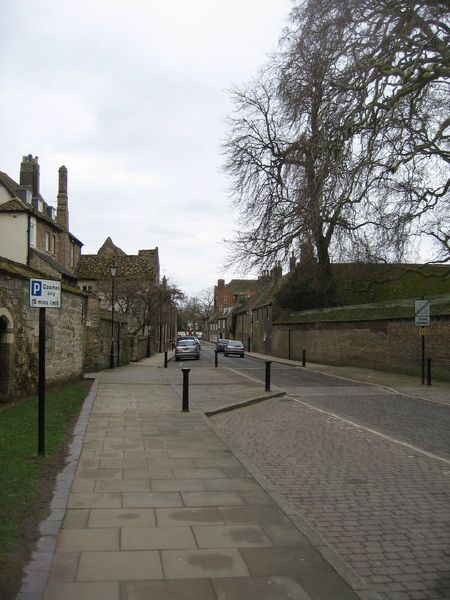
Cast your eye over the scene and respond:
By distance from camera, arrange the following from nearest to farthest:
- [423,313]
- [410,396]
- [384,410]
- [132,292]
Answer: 1. [384,410]
2. [410,396]
3. [423,313]
4. [132,292]

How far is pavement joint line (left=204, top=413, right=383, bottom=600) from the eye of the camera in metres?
3.62

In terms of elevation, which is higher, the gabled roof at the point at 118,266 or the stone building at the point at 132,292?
the gabled roof at the point at 118,266

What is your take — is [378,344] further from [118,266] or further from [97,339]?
[118,266]

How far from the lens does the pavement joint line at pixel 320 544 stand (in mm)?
3619

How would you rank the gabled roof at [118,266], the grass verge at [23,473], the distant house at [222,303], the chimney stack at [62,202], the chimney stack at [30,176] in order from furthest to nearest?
the distant house at [222,303] < the gabled roof at [118,266] < the chimney stack at [62,202] < the chimney stack at [30,176] < the grass verge at [23,473]

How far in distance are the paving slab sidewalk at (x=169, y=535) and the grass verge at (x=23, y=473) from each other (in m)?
0.13

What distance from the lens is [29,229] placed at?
34.5 metres

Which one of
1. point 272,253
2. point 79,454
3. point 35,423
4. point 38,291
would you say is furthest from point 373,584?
point 272,253

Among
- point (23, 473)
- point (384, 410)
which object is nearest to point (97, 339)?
point (384, 410)

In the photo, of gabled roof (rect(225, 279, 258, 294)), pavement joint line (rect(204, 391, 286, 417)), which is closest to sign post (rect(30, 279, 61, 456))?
pavement joint line (rect(204, 391, 286, 417))

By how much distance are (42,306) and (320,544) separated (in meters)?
4.68

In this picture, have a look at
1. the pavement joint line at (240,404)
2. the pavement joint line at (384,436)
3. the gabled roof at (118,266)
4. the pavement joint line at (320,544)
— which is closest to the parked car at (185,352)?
the gabled roof at (118,266)

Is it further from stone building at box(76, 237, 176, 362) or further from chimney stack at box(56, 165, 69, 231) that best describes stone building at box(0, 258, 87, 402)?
chimney stack at box(56, 165, 69, 231)

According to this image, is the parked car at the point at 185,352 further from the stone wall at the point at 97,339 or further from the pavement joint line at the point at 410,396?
the pavement joint line at the point at 410,396
